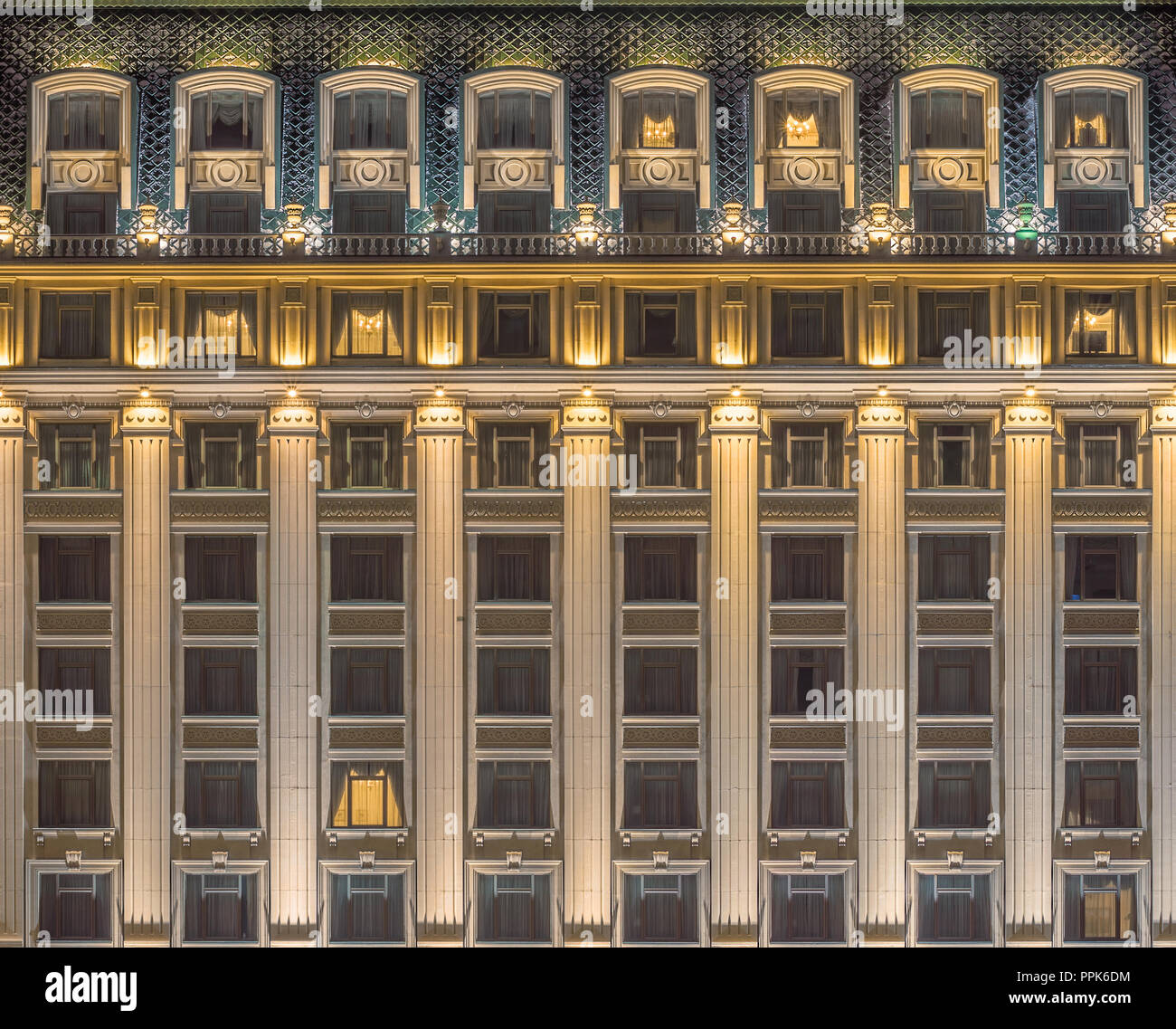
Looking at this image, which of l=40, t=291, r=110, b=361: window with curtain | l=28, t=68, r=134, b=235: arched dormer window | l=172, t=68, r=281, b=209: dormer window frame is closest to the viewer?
l=40, t=291, r=110, b=361: window with curtain

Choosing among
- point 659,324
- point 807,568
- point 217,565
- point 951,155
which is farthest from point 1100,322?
point 217,565

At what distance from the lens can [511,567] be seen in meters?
27.6

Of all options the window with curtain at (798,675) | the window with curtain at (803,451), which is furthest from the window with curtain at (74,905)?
the window with curtain at (803,451)

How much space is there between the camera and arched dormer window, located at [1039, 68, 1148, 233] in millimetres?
28047

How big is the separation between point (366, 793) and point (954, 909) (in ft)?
45.3

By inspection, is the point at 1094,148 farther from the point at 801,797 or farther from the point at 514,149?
the point at 801,797

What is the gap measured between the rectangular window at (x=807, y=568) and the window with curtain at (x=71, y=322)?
1642 cm

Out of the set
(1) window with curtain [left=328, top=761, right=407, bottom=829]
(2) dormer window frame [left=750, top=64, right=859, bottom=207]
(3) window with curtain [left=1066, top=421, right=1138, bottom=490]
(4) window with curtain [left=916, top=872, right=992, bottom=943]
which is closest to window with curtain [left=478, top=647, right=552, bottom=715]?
(1) window with curtain [left=328, top=761, right=407, bottom=829]

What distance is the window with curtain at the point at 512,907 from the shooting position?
90.3 ft

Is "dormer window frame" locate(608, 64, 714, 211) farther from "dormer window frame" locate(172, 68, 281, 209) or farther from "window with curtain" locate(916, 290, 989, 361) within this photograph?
"dormer window frame" locate(172, 68, 281, 209)

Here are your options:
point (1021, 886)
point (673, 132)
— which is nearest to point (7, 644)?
point (673, 132)

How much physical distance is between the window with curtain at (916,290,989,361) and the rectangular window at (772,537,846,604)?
16.3 feet

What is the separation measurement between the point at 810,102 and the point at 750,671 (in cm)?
1344

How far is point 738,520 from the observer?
27.2 metres
